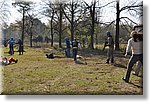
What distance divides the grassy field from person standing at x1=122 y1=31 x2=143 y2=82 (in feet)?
0.18

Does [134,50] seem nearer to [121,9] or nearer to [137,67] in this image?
[137,67]

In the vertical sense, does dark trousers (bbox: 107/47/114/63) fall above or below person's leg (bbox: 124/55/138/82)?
above

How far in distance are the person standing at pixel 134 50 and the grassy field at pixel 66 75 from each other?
0.06 metres

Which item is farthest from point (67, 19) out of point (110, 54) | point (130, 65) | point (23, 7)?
point (130, 65)

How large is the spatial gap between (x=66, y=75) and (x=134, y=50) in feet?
2.57

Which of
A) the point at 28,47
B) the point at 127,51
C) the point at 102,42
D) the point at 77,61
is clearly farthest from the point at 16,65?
the point at 127,51

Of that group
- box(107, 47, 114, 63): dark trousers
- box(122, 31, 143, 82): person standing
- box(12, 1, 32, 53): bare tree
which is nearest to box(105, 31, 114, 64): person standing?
box(107, 47, 114, 63): dark trousers

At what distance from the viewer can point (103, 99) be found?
10.5ft

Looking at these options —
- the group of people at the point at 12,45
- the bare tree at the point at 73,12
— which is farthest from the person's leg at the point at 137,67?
→ the group of people at the point at 12,45

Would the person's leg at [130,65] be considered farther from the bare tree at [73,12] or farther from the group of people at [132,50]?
the bare tree at [73,12]

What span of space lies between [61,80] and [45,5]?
0.84 meters

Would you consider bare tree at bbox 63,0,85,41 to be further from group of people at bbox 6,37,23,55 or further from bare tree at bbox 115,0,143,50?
group of people at bbox 6,37,23,55

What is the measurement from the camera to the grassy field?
3273mm

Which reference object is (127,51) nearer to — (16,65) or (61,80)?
(61,80)
